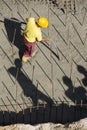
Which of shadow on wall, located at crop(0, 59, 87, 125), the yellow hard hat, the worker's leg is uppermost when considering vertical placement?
the yellow hard hat

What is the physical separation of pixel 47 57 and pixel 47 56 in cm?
3

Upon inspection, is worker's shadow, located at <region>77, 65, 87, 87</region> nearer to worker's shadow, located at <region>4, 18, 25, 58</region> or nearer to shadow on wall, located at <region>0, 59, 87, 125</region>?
shadow on wall, located at <region>0, 59, 87, 125</region>

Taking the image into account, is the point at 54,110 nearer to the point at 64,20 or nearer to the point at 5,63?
the point at 5,63

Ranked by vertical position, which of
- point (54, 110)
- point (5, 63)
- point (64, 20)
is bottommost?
point (54, 110)

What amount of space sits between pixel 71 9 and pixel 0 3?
1.44 metres

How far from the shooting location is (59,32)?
10242 millimetres

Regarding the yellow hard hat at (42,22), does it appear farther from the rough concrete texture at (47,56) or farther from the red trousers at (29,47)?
the rough concrete texture at (47,56)

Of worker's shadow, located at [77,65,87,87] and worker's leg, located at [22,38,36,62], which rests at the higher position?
worker's leg, located at [22,38,36,62]

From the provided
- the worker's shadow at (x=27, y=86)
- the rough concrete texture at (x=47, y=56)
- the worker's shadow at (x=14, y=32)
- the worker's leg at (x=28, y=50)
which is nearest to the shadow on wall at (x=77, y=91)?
the rough concrete texture at (x=47, y=56)

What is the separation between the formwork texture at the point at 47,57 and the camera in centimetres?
956

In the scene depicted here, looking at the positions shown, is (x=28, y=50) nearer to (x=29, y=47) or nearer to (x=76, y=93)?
(x=29, y=47)

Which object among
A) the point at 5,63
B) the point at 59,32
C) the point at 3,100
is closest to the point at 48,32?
the point at 59,32

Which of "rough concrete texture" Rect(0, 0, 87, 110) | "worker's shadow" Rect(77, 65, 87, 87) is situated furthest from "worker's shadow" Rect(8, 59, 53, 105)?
"worker's shadow" Rect(77, 65, 87, 87)

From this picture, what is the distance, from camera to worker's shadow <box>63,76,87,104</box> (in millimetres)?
9547
